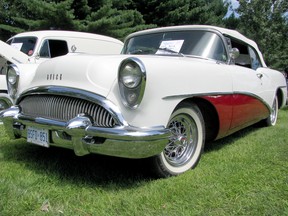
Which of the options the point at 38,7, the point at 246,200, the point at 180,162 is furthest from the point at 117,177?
the point at 38,7

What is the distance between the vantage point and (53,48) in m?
7.85

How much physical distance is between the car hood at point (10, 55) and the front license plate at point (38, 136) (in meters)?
3.96

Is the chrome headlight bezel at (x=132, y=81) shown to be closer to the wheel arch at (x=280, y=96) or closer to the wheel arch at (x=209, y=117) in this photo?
the wheel arch at (x=209, y=117)

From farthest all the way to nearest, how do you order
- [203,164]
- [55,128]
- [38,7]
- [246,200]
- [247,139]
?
[38,7], [247,139], [203,164], [55,128], [246,200]

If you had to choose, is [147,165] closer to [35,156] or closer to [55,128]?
[55,128]

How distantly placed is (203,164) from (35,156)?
64.9 inches

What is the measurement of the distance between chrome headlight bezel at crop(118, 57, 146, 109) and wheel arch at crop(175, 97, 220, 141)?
33.7 inches

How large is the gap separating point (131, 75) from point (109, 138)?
48 cm

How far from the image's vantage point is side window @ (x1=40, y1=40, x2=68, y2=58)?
7.64 metres

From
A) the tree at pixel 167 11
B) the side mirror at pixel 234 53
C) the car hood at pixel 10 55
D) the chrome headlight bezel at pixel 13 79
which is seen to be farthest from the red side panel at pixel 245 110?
the tree at pixel 167 11

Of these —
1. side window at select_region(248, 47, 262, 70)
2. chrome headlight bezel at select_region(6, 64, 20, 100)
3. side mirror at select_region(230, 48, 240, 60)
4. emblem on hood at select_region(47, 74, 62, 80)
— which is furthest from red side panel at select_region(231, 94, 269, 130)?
chrome headlight bezel at select_region(6, 64, 20, 100)

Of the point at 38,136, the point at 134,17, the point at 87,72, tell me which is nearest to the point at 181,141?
the point at 87,72

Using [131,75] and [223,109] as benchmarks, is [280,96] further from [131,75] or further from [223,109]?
[131,75]

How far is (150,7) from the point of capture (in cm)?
1856
